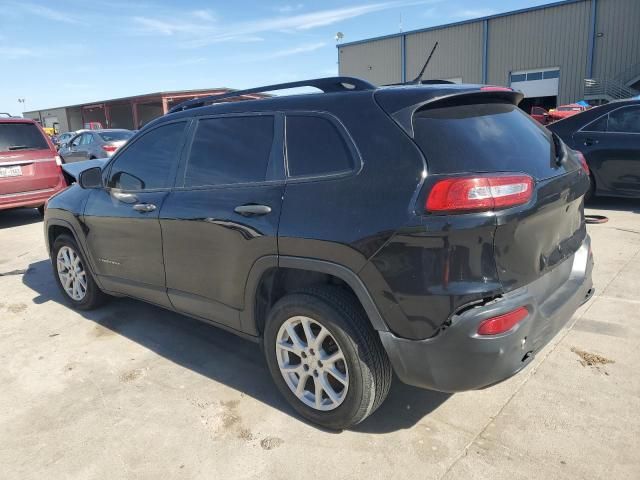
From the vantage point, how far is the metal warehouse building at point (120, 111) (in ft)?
121

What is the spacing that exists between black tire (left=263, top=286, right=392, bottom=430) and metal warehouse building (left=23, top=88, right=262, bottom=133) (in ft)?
103

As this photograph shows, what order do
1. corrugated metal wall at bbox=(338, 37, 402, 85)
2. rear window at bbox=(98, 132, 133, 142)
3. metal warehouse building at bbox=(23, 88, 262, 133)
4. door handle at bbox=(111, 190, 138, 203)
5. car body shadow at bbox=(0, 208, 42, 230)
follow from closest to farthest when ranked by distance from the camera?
door handle at bbox=(111, 190, 138, 203), car body shadow at bbox=(0, 208, 42, 230), rear window at bbox=(98, 132, 133, 142), corrugated metal wall at bbox=(338, 37, 402, 85), metal warehouse building at bbox=(23, 88, 262, 133)

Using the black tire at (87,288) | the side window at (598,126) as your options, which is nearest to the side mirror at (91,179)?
the black tire at (87,288)

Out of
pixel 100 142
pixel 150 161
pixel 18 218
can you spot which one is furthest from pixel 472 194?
pixel 100 142

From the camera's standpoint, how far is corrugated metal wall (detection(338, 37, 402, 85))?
118ft

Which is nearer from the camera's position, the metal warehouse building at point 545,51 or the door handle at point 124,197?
the door handle at point 124,197

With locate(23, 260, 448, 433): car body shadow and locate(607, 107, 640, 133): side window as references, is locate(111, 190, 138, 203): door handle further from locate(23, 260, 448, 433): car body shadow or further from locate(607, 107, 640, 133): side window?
locate(607, 107, 640, 133): side window

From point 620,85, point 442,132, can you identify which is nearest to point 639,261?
point 442,132

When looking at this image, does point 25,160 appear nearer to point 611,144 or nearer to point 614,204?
point 611,144

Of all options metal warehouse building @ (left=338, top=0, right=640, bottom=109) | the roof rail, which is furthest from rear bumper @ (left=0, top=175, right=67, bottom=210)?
metal warehouse building @ (left=338, top=0, right=640, bottom=109)

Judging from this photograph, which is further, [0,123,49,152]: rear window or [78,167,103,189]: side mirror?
[0,123,49,152]: rear window

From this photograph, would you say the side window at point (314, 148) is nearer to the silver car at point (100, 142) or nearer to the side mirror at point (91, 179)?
the side mirror at point (91, 179)

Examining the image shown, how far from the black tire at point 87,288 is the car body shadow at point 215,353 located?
107mm

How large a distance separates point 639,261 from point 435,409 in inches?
135
